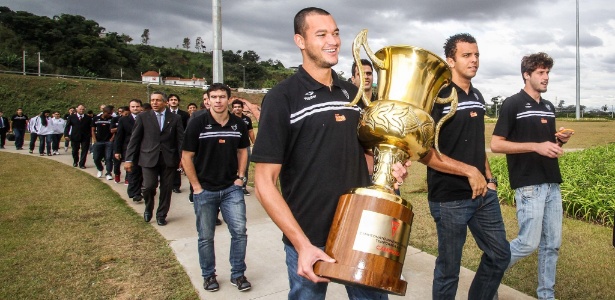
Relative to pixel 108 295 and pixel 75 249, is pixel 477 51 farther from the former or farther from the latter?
pixel 75 249

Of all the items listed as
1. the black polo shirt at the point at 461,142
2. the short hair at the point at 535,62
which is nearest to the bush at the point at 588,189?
the short hair at the point at 535,62

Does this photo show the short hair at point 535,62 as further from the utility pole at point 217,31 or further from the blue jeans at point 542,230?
the utility pole at point 217,31

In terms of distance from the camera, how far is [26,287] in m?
4.07

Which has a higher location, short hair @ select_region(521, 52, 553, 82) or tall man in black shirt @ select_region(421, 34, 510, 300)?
short hair @ select_region(521, 52, 553, 82)

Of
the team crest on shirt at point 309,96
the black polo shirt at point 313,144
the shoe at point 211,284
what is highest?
the team crest on shirt at point 309,96

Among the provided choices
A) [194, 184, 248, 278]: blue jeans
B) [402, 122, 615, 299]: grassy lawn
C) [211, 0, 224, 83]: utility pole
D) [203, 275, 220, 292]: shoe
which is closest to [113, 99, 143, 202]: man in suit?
[211, 0, 224, 83]: utility pole

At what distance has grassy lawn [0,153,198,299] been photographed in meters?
4.02

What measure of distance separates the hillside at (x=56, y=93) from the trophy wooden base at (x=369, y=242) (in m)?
47.6

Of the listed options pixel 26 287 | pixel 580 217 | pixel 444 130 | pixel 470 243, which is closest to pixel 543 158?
pixel 444 130

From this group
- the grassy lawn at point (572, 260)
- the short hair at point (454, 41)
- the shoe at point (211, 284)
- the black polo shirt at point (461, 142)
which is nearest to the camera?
the black polo shirt at point (461, 142)

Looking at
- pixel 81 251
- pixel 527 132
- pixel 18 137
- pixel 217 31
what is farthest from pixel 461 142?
pixel 18 137

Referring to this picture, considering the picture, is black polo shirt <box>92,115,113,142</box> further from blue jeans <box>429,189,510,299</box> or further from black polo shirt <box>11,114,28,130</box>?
blue jeans <box>429,189,510,299</box>

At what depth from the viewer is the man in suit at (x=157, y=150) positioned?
21.5 ft

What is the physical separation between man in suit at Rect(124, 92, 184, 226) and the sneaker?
2.76 meters
